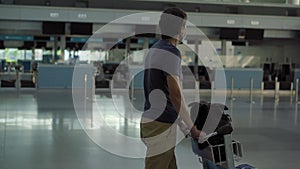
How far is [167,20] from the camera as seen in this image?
3092 millimetres

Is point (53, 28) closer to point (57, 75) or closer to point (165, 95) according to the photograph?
point (57, 75)

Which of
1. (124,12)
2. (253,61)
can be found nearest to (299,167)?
(124,12)

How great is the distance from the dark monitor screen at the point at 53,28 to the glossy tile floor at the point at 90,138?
6.51 m

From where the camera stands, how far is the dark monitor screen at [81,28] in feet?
61.4

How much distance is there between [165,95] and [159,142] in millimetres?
367

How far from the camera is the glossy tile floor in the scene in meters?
5.64

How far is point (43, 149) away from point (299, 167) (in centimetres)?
363

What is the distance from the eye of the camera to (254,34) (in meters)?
20.6

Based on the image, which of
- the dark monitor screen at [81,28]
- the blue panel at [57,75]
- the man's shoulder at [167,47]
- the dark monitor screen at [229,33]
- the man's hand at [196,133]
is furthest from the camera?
the dark monitor screen at [229,33]

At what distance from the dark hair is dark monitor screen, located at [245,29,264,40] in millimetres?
18026

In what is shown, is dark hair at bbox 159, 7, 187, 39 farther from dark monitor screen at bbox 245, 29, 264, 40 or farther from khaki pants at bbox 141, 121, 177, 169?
dark monitor screen at bbox 245, 29, 264, 40

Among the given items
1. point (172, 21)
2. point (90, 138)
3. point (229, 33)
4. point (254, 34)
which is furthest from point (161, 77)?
point (254, 34)

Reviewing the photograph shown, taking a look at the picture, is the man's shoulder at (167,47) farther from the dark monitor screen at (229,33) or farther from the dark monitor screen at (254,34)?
the dark monitor screen at (254,34)

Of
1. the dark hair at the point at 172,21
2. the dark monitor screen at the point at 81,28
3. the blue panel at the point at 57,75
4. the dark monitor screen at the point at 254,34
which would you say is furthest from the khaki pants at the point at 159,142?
the dark monitor screen at the point at 254,34
